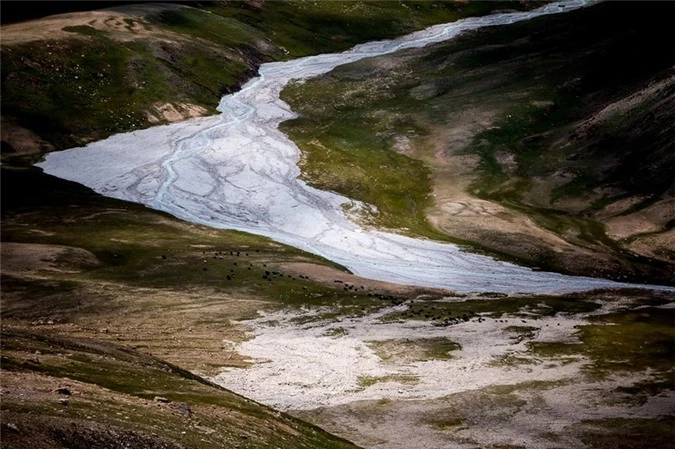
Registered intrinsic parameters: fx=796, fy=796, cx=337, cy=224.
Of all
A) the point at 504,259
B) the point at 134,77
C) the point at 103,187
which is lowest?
the point at 103,187

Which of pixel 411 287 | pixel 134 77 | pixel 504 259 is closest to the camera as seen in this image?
pixel 411 287

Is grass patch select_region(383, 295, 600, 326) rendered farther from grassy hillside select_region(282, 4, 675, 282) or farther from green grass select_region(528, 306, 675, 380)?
grassy hillside select_region(282, 4, 675, 282)

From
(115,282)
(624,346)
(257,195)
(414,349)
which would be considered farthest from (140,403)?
(257,195)

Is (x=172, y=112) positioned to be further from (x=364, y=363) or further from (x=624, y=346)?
(x=624, y=346)

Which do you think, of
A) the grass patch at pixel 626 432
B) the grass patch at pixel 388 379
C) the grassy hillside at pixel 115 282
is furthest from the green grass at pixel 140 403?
the grass patch at pixel 626 432

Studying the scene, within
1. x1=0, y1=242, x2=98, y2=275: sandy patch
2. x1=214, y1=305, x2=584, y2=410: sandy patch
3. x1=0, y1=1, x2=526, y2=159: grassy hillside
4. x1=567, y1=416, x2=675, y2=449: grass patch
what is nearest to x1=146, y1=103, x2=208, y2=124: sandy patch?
x1=0, y1=1, x2=526, y2=159: grassy hillside

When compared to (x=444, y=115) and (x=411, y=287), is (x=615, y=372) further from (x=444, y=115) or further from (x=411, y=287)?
(x=444, y=115)

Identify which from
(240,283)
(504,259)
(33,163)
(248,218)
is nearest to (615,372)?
(240,283)
